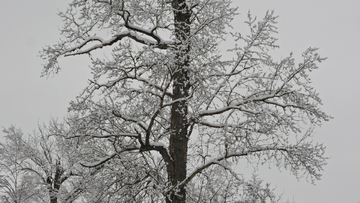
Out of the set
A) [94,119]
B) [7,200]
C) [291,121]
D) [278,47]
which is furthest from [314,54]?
[7,200]

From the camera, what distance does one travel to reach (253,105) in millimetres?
6844

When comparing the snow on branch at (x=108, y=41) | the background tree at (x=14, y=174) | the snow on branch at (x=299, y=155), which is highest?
the background tree at (x=14, y=174)

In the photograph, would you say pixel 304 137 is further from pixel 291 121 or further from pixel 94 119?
pixel 94 119

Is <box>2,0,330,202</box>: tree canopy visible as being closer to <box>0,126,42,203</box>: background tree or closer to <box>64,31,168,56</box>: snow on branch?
<box>64,31,168,56</box>: snow on branch

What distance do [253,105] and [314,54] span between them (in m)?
→ 1.49

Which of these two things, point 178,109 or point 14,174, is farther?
point 14,174

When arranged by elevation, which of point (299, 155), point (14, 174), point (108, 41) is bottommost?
point (299, 155)

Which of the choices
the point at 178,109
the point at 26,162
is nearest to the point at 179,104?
the point at 178,109

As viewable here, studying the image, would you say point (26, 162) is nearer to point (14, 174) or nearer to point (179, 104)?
point (14, 174)

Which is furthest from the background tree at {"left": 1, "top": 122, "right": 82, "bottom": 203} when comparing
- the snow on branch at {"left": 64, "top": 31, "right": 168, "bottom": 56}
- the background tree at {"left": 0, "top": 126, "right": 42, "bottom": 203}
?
the snow on branch at {"left": 64, "top": 31, "right": 168, "bottom": 56}

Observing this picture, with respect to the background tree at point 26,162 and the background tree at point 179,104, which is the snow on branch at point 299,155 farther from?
the background tree at point 26,162

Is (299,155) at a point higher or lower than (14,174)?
lower

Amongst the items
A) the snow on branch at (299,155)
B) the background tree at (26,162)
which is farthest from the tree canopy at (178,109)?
the background tree at (26,162)

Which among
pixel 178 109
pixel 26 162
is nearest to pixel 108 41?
pixel 178 109
